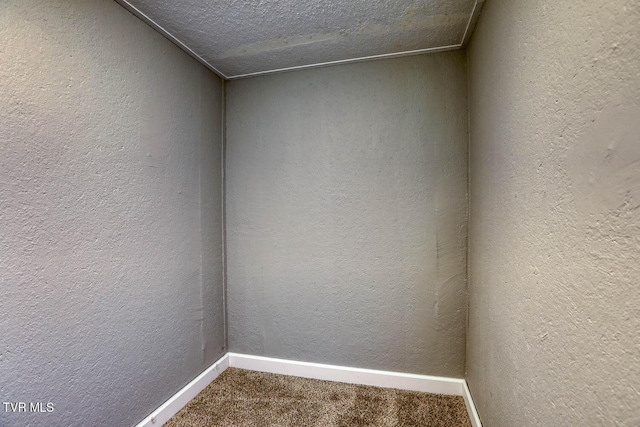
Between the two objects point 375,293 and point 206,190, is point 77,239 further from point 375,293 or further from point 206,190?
point 375,293

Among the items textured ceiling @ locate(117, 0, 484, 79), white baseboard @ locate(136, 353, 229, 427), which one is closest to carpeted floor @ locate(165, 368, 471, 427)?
white baseboard @ locate(136, 353, 229, 427)

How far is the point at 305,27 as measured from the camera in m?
1.62

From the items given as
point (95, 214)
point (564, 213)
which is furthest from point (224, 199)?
point (564, 213)

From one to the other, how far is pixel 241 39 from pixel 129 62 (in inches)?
24.7

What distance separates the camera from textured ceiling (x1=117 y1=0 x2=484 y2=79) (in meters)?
1.45

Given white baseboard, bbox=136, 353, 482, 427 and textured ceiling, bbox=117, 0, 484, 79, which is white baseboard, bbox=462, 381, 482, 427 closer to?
white baseboard, bbox=136, 353, 482, 427

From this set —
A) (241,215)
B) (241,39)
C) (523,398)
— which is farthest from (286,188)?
(523,398)

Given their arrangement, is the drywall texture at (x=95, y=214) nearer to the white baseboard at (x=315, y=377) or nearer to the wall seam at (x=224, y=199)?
the white baseboard at (x=315, y=377)

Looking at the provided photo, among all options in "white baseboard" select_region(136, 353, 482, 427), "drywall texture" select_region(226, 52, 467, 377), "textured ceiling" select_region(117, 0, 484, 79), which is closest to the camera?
"textured ceiling" select_region(117, 0, 484, 79)

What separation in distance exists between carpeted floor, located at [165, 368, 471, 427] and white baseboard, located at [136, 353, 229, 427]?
34mm

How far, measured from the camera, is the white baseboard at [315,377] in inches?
68.1

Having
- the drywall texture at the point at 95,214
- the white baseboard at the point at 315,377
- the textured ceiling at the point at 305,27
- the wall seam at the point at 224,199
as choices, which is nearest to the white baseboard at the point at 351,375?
the white baseboard at the point at 315,377

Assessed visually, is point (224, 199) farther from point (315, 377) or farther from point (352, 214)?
point (315, 377)

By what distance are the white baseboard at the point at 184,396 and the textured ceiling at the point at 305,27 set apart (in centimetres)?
216
